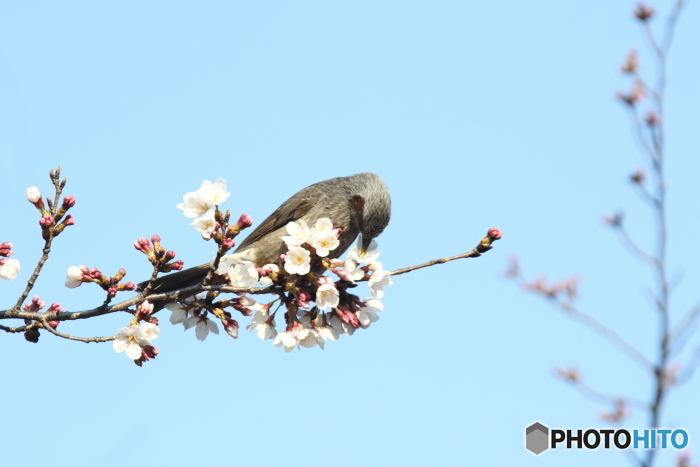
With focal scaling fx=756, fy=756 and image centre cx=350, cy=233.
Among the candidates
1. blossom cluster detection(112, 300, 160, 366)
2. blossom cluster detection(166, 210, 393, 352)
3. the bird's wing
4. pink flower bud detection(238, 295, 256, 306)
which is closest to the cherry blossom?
blossom cluster detection(166, 210, 393, 352)

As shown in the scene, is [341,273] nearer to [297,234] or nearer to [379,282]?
[379,282]

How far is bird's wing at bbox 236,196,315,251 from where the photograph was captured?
6359 millimetres

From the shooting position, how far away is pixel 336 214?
638 cm

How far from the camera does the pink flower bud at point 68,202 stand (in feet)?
11.4

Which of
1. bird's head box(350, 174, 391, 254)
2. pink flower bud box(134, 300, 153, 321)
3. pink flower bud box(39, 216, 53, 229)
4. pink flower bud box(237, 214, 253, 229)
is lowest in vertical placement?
bird's head box(350, 174, 391, 254)

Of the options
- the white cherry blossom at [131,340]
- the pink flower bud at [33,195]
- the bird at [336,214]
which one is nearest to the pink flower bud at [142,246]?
the white cherry blossom at [131,340]

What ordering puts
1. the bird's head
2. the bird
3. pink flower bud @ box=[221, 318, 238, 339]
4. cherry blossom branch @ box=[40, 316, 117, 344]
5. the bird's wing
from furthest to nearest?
the bird's wing → the bird's head → the bird → pink flower bud @ box=[221, 318, 238, 339] → cherry blossom branch @ box=[40, 316, 117, 344]

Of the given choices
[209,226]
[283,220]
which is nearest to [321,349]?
[209,226]

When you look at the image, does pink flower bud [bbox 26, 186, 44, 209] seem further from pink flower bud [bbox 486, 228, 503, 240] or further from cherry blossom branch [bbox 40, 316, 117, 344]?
pink flower bud [bbox 486, 228, 503, 240]

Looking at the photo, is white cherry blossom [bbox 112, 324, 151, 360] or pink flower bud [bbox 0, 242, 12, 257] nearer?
white cherry blossom [bbox 112, 324, 151, 360]

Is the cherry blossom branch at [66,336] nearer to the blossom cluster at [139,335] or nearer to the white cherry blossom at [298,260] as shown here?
the blossom cluster at [139,335]

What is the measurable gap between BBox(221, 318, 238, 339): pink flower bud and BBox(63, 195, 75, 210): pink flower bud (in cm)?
92

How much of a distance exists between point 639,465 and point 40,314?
279cm

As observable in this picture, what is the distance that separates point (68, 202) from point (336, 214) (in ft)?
10.2
